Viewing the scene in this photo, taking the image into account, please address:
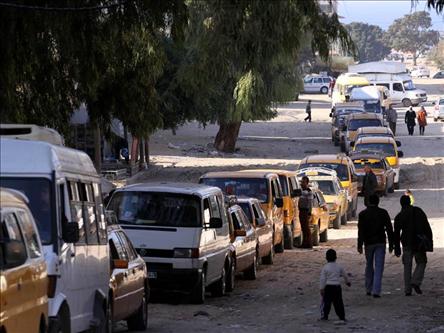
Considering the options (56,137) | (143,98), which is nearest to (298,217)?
(143,98)

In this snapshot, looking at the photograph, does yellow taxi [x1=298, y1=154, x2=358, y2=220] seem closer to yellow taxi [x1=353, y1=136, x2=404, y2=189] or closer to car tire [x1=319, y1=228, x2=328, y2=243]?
car tire [x1=319, y1=228, x2=328, y2=243]

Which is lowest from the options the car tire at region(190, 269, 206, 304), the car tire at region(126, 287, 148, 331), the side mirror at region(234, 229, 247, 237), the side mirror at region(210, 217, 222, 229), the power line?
the car tire at region(190, 269, 206, 304)

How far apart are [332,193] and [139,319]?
20538 mm

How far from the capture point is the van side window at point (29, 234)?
32.8 ft

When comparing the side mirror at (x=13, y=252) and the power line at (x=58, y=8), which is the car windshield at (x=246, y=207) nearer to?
the power line at (x=58, y=8)

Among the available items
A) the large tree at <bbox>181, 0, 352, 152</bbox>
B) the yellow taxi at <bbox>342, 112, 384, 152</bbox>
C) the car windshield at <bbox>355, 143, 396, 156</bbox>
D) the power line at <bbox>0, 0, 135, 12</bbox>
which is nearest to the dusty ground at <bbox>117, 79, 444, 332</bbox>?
the car windshield at <bbox>355, 143, 396, 156</bbox>

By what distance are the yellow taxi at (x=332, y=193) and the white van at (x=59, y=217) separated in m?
22.6

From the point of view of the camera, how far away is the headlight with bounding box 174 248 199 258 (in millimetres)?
18297

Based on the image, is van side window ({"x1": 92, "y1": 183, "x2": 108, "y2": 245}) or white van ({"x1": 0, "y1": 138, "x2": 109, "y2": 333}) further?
van side window ({"x1": 92, "y1": 183, "x2": 108, "y2": 245})

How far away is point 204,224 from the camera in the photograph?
740 inches

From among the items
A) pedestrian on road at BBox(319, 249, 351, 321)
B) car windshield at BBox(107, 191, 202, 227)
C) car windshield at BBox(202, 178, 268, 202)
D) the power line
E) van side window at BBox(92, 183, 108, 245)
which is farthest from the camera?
car windshield at BBox(202, 178, 268, 202)

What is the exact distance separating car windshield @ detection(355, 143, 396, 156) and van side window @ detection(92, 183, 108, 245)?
117 ft

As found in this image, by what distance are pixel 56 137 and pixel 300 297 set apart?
7.59 metres

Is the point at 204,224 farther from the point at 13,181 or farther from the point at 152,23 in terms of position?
the point at 13,181
